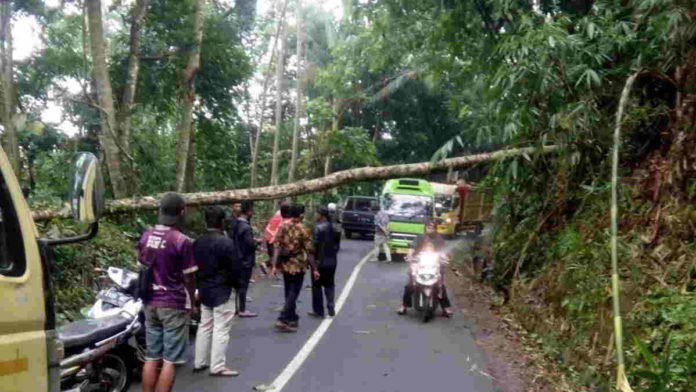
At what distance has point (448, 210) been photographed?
29031 mm

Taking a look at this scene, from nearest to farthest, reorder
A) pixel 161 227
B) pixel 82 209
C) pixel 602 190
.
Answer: pixel 82 209
pixel 161 227
pixel 602 190

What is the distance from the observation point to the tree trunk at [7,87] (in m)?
12.8

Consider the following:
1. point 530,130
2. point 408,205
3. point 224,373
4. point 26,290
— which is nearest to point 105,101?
point 224,373

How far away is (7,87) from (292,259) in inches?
289

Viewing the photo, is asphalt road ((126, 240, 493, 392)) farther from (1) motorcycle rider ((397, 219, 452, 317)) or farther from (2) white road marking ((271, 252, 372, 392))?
(1) motorcycle rider ((397, 219, 452, 317))

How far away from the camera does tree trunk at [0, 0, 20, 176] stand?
1282 cm

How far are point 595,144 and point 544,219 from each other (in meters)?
1.86

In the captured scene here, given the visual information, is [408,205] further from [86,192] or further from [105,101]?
[86,192]

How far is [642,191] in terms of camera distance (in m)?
9.08

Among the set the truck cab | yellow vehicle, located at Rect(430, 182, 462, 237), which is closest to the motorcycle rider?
yellow vehicle, located at Rect(430, 182, 462, 237)

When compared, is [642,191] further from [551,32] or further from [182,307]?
[182,307]

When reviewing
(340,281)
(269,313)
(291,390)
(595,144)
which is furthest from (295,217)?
(340,281)

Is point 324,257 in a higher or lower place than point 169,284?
lower

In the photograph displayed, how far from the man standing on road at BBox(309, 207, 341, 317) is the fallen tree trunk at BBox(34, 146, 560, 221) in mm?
869
